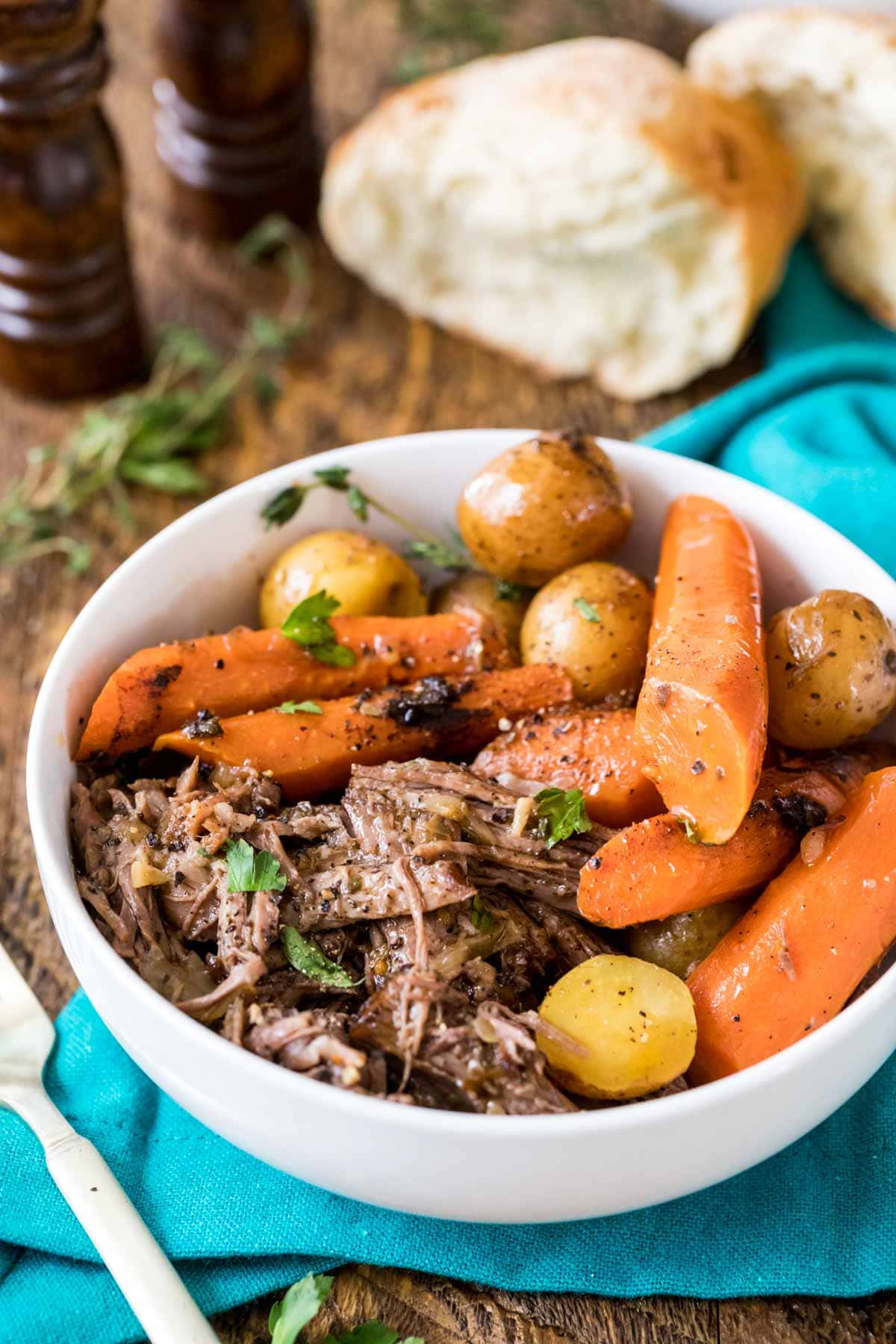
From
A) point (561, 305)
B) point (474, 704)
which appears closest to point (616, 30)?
point (561, 305)

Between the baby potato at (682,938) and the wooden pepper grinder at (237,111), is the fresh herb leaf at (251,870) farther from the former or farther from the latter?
the wooden pepper grinder at (237,111)

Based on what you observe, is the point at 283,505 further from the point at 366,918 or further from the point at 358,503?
the point at 366,918

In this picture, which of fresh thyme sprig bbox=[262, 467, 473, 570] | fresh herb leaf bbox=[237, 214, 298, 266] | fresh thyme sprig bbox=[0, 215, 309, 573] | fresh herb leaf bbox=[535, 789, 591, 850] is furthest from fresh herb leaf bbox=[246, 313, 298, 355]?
fresh herb leaf bbox=[535, 789, 591, 850]

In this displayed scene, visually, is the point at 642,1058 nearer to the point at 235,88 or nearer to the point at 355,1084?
the point at 355,1084

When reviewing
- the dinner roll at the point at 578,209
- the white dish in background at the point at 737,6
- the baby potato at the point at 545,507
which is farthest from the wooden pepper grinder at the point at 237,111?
the baby potato at the point at 545,507

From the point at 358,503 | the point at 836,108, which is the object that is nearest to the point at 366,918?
the point at 358,503

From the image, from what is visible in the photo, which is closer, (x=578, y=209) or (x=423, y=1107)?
(x=423, y=1107)
